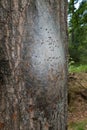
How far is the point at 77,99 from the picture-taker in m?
5.73

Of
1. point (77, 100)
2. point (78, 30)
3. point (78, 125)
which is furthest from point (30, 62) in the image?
point (78, 30)

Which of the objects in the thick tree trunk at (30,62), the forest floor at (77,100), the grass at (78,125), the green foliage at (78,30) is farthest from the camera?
the green foliage at (78,30)

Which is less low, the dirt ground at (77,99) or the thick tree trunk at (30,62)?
the thick tree trunk at (30,62)

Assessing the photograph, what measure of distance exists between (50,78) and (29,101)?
6.6 inches

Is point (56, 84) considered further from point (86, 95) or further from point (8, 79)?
point (86, 95)

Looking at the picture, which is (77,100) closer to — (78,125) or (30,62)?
(78,125)

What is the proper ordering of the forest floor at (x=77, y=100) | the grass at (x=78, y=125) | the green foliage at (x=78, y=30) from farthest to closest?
the green foliage at (x=78, y=30), the forest floor at (x=77, y=100), the grass at (x=78, y=125)

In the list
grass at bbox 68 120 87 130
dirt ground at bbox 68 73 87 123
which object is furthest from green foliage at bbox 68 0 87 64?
grass at bbox 68 120 87 130

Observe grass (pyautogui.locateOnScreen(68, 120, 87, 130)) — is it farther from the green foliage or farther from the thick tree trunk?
the green foliage

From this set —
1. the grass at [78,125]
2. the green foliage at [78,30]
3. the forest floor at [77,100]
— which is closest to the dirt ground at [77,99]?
the forest floor at [77,100]

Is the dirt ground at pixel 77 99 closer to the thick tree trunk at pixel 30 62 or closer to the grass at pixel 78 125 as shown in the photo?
the grass at pixel 78 125

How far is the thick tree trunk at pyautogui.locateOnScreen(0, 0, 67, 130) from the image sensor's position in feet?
4.10

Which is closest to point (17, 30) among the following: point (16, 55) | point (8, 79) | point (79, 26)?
point (16, 55)

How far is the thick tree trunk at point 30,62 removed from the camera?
125cm
